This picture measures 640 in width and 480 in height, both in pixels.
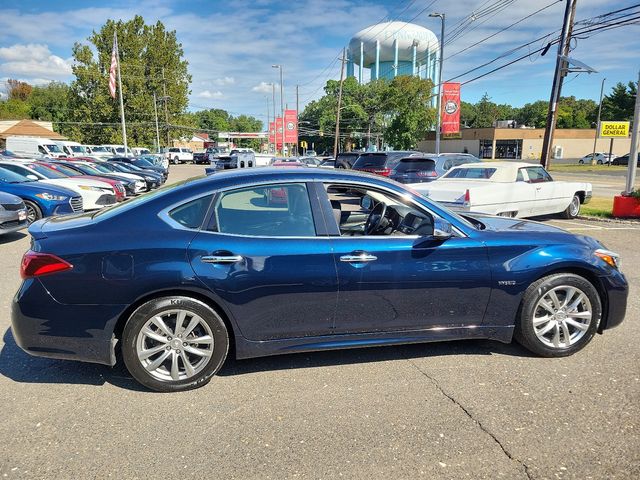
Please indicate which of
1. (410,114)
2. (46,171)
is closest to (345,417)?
(46,171)

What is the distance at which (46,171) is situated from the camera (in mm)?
14320

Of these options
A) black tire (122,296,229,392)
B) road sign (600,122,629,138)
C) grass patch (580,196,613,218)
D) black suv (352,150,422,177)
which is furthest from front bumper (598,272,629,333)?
road sign (600,122,629,138)

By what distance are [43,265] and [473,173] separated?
32.9ft

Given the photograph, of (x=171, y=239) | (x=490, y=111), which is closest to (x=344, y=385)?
(x=171, y=239)

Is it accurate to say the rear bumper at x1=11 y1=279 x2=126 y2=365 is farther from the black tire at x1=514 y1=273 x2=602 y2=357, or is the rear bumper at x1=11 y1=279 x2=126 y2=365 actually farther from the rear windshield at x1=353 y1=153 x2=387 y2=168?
the rear windshield at x1=353 y1=153 x2=387 y2=168

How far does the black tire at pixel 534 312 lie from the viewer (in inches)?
149

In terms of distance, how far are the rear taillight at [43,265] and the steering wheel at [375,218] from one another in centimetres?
249

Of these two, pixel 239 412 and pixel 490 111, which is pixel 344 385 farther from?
pixel 490 111

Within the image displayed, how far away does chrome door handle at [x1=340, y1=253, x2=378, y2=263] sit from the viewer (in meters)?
3.44

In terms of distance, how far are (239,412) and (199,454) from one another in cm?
47

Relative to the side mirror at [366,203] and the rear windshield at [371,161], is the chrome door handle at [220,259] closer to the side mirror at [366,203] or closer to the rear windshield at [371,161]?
Answer: the side mirror at [366,203]

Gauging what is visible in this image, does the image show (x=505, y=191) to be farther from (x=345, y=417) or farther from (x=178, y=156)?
(x=178, y=156)

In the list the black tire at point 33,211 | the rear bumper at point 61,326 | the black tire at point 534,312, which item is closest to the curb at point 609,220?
the black tire at point 534,312

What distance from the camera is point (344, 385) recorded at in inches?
136
